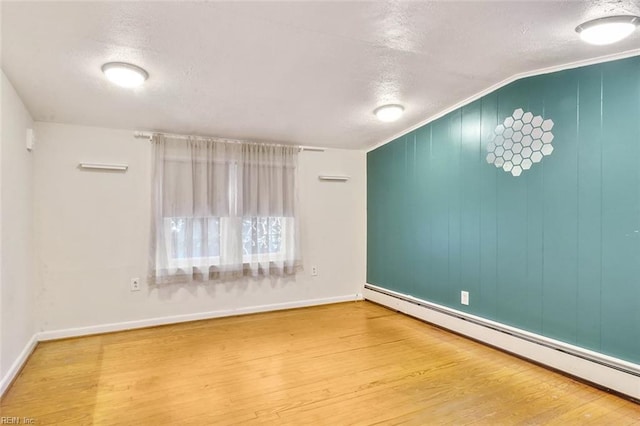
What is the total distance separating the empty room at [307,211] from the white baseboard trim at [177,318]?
0.06ft

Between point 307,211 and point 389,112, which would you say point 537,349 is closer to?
point 389,112

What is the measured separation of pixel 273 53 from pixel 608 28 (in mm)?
1931

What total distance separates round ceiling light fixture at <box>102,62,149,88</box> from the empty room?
0.02 m

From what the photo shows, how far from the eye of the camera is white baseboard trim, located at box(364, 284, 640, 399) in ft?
6.66

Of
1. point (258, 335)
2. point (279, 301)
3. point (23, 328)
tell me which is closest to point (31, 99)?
point (23, 328)

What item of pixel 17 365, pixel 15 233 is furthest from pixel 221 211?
pixel 17 365

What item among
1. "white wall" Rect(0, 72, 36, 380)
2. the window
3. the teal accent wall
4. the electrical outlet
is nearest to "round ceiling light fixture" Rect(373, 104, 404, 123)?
the teal accent wall

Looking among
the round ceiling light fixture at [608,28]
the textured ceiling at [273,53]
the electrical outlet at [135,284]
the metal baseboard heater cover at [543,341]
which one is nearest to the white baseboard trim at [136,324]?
the electrical outlet at [135,284]

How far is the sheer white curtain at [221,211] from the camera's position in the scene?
11.3 feet

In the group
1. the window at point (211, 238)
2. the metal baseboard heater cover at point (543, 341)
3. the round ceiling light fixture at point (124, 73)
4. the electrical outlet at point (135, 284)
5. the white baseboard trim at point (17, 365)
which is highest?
the round ceiling light fixture at point (124, 73)

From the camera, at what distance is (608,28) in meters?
1.81

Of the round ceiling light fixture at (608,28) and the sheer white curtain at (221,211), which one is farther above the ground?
the round ceiling light fixture at (608,28)

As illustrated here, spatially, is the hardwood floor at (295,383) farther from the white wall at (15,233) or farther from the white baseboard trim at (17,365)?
the white wall at (15,233)

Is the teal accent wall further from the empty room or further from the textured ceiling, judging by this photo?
the textured ceiling
